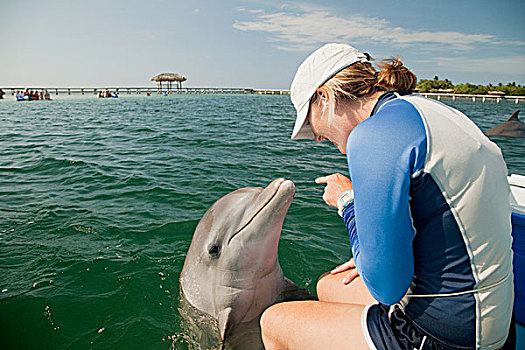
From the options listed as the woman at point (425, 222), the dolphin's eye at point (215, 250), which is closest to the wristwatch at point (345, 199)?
the woman at point (425, 222)

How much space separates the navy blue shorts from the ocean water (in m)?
2.02

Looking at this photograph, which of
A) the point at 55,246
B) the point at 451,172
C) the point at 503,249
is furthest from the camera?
the point at 55,246

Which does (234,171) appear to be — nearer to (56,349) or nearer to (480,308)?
(56,349)

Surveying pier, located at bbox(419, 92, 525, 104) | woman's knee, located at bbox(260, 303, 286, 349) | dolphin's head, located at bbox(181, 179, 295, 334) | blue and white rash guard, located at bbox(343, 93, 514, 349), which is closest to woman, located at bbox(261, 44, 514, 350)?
blue and white rash guard, located at bbox(343, 93, 514, 349)

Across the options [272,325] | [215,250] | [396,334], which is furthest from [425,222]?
[215,250]

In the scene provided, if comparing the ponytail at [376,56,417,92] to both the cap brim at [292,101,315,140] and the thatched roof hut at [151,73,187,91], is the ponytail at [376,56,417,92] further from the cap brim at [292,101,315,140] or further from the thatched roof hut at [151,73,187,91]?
the thatched roof hut at [151,73,187,91]

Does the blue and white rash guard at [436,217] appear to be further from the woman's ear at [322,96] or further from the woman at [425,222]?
the woman's ear at [322,96]

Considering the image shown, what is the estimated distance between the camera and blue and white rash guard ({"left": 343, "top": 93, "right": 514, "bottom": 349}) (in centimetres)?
150

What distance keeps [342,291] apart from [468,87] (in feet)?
284

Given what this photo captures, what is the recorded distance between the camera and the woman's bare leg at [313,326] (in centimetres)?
196

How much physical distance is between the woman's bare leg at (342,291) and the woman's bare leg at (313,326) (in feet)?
1.03

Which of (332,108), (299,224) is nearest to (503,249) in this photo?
(332,108)

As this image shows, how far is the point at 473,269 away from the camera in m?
1.58

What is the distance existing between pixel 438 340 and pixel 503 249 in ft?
1.65
